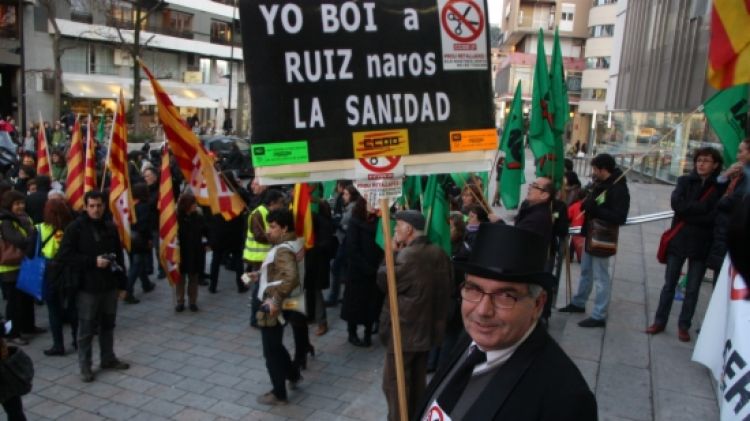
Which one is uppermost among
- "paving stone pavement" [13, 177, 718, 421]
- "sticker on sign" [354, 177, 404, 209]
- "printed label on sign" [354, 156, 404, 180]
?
"printed label on sign" [354, 156, 404, 180]

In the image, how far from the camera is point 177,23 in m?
46.1

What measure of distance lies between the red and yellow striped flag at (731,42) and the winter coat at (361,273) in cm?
423

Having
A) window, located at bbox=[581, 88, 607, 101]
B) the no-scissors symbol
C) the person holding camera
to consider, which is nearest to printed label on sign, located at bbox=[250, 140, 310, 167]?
the no-scissors symbol

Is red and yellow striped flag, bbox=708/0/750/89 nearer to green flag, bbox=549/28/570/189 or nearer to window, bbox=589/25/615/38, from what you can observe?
green flag, bbox=549/28/570/189

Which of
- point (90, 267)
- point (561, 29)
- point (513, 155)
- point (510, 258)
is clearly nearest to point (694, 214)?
point (513, 155)

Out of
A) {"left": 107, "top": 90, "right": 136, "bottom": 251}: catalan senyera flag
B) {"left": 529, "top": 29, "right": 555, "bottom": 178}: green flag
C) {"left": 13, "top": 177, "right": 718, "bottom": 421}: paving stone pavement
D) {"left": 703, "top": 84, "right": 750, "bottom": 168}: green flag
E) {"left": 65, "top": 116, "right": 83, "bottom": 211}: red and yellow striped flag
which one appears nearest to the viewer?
{"left": 13, "top": 177, "right": 718, "bottom": 421}: paving stone pavement

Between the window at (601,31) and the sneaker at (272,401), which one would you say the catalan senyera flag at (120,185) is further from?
the window at (601,31)

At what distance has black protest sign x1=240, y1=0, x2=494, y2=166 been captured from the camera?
3406 millimetres

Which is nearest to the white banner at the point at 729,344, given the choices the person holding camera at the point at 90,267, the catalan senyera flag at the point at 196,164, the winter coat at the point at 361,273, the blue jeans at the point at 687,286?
the blue jeans at the point at 687,286

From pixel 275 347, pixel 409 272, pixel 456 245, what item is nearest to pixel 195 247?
pixel 275 347

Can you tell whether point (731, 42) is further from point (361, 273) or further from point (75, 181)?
point (75, 181)

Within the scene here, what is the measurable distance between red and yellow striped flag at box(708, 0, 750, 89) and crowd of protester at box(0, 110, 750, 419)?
1263 millimetres

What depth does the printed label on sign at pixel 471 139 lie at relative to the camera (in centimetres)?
360

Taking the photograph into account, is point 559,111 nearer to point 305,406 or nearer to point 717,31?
point 717,31
